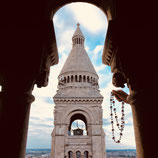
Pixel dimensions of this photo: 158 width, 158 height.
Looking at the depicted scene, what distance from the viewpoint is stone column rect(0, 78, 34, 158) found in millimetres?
3486

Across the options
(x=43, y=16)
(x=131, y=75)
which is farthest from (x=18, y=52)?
(x=131, y=75)

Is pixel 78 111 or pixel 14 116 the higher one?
pixel 78 111

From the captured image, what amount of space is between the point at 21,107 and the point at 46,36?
6.60 ft

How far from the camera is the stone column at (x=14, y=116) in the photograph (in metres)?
3.49

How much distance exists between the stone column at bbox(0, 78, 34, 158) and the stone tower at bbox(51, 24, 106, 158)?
17757 millimetres

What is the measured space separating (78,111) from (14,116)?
1918 centimetres

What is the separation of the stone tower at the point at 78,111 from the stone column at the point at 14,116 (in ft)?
58.3

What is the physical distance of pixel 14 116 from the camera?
368 cm

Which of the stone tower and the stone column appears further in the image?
the stone tower

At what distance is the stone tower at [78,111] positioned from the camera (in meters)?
20.4

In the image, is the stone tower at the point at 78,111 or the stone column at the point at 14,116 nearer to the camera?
the stone column at the point at 14,116

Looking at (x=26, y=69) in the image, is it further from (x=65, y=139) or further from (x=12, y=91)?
(x=65, y=139)

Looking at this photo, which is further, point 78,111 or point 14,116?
point 78,111

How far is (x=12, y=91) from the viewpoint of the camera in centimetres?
383
